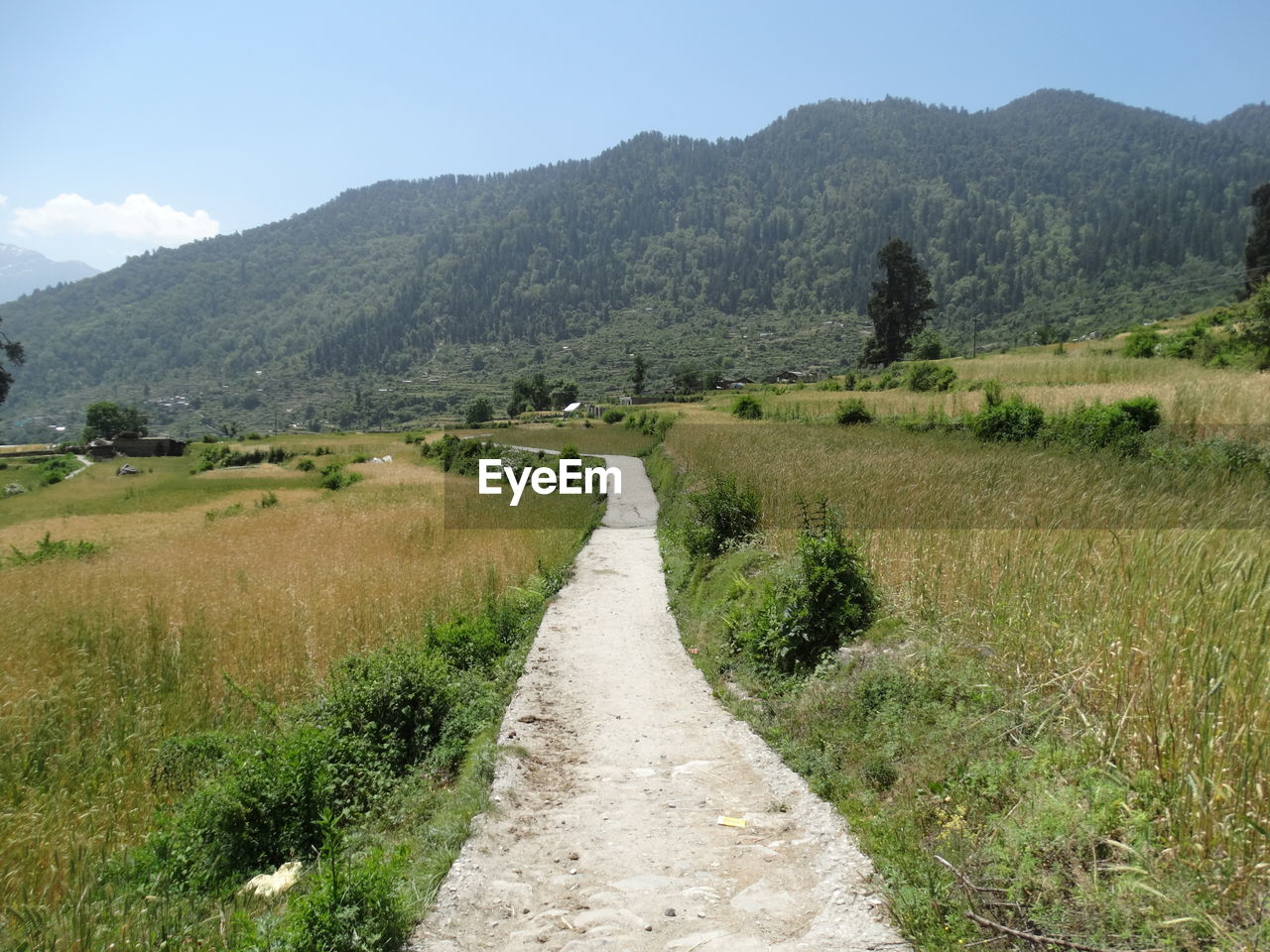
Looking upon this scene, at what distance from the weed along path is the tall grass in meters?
1.50

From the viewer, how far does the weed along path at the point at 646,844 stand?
3688 millimetres

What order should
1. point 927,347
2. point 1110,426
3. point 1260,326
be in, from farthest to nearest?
1. point 927,347
2. point 1260,326
3. point 1110,426

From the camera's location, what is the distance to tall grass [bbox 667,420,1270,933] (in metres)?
2.98

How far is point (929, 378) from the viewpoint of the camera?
36.2 meters

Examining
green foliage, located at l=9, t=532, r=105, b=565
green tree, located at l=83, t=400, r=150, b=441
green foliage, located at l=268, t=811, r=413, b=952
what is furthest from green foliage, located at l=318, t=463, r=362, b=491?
green tree, located at l=83, t=400, r=150, b=441

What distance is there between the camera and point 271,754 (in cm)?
541

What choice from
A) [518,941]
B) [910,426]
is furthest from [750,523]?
[910,426]

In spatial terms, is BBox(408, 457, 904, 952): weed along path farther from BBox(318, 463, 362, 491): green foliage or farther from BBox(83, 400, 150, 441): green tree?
BBox(83, 400, 150, 441): green tree

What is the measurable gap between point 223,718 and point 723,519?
829 centimetres

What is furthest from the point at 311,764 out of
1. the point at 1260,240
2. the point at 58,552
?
the point at 1260,240

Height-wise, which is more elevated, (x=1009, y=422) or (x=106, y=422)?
(x=106, y=422)

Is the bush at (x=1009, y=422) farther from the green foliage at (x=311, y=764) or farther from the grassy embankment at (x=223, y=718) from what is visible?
the green foliage at (x=311, y=764)

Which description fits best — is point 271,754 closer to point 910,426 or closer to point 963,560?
point 963,560

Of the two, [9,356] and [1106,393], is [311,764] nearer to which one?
[1106,393]
